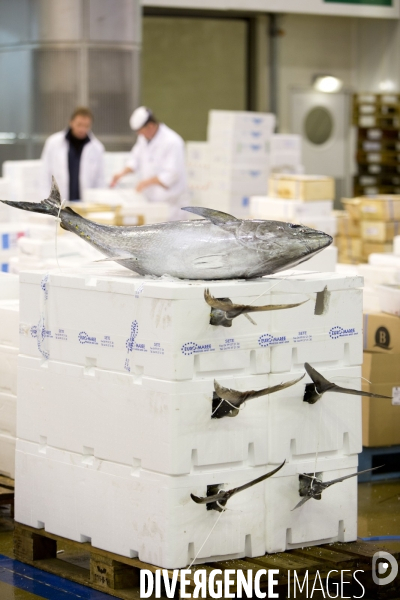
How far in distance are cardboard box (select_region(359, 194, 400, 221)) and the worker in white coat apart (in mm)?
2931

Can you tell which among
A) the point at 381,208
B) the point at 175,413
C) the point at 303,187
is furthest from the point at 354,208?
the point at 175,413

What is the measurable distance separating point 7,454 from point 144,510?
1.37 m

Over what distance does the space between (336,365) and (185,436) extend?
736mm

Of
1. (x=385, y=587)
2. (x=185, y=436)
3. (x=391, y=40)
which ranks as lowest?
(x=385, y=587)

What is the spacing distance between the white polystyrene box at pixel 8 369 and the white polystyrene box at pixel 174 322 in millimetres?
592

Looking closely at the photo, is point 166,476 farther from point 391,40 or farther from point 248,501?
point 391,40

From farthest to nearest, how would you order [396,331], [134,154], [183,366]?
[134,154] → [396,331] → [183,366]

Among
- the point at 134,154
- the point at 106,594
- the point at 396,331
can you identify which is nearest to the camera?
the point at 106,594

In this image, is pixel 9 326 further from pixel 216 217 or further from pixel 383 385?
pixel 383 385

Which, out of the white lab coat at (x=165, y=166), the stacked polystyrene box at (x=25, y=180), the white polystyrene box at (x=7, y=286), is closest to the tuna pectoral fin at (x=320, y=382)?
the white polystyrene box at (x=7, y=286)

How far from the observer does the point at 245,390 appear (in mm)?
3859

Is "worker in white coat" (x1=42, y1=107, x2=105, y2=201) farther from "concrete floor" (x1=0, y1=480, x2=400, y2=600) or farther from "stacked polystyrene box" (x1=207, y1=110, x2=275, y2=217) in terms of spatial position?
"concrete floor" (x1=0, y1=480, x2=400, y2=600)

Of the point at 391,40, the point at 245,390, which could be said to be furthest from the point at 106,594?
the point at 391,40

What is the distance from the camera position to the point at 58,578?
4242mm
